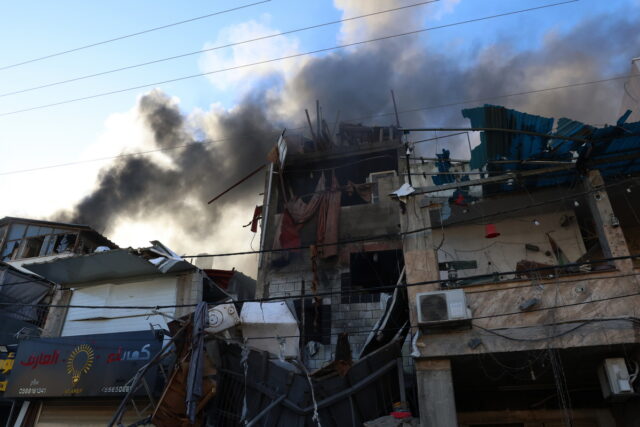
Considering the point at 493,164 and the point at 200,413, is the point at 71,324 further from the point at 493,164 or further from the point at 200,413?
the point at 493,164

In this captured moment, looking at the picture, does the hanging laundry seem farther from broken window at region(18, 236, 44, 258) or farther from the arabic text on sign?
broken window at region(18, 236, 44, 258)

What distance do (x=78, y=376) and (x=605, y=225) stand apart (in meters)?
16.2

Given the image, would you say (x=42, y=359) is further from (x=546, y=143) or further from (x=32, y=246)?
(x=546, y=143)

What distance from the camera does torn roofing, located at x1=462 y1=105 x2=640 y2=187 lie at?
10484 millimetres

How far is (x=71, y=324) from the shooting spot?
58.1 feet

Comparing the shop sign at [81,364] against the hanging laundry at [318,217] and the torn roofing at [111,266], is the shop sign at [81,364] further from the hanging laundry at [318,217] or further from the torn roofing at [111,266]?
the hanging laundry at [318,217]

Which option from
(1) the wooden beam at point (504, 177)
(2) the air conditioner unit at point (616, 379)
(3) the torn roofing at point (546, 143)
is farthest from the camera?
(1) the wooden beam at point (504, 177)

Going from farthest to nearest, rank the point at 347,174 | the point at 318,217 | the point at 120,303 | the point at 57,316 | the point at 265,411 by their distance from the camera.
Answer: the point at 347,174
the point at 318,217
the point at 57,316
the point at 120,303
the point at 265,411

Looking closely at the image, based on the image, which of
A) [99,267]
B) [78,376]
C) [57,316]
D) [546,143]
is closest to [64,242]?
[57,316]

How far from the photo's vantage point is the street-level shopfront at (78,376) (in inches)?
533

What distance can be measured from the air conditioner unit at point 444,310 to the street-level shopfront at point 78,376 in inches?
324

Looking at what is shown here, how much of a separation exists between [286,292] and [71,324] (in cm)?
903

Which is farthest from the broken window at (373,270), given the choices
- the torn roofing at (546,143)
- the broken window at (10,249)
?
the broken window at (10,249)

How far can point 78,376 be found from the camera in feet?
46.4
